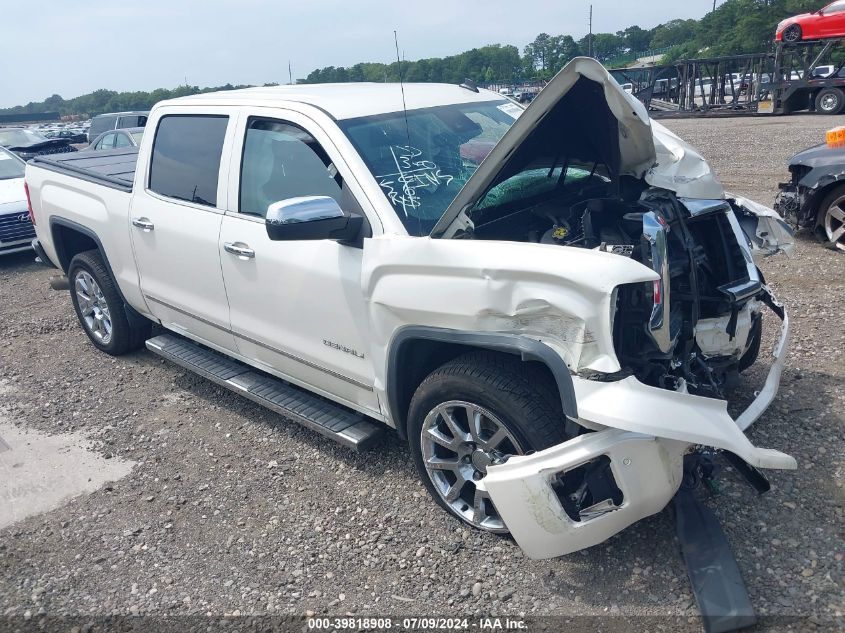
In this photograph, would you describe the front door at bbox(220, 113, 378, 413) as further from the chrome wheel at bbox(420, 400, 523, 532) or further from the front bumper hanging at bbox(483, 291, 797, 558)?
the front bumper hanging at bbox(483, 291, 797, 558)

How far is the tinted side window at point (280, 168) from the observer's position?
3.46 m

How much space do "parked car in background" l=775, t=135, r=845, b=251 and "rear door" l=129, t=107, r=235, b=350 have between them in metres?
5.56

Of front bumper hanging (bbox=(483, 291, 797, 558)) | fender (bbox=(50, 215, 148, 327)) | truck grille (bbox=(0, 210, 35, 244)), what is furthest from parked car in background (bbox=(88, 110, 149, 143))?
front bumper hanging (bbox=(483, 291, 797, 558))

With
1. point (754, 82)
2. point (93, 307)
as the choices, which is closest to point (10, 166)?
point (93, 307)

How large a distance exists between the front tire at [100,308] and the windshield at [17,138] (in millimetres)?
13469

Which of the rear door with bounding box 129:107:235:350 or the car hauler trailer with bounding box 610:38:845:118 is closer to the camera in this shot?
the rear door with bounding box 129:107:235:350

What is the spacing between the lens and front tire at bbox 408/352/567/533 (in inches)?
108

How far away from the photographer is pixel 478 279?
2725 millimetres

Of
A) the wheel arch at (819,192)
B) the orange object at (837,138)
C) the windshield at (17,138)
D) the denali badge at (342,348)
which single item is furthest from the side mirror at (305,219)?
the windshield at (17,138)

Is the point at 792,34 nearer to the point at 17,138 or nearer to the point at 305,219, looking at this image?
the point at 17,138

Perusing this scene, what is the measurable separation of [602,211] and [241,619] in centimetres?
249

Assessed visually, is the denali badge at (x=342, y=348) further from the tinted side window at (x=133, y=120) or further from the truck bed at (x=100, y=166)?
the tinted side window at (x=133, y=120)

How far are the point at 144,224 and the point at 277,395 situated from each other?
149 centimetres

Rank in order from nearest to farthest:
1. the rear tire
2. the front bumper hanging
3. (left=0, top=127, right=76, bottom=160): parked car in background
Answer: the front bumper hanging < (left=0, top=127, right=76, bottom=160): parked car in background < the rear tire
